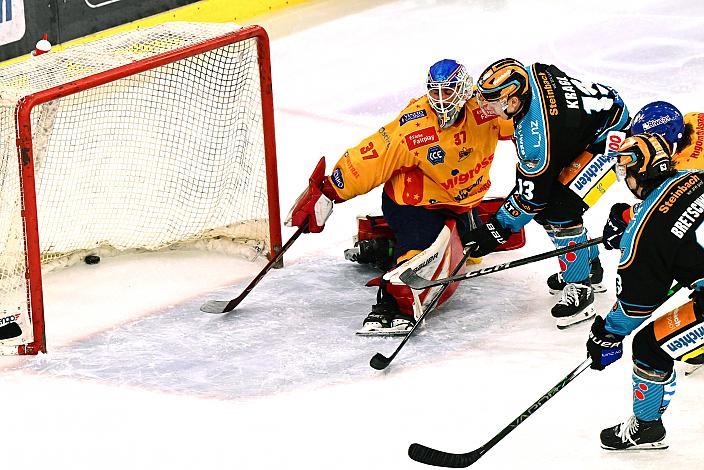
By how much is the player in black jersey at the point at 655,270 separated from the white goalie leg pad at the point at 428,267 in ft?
3.50

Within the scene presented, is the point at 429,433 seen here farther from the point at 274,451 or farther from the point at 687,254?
the point at 687,254

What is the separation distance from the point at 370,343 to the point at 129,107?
1413 mm

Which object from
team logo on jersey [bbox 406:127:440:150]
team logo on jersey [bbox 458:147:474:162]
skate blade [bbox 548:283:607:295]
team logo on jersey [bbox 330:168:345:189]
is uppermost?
team logo on jersey [bbox 406:127:440:150]

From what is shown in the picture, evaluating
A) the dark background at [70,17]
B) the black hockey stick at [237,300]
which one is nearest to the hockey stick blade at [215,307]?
the black hockey stick at [237,300]

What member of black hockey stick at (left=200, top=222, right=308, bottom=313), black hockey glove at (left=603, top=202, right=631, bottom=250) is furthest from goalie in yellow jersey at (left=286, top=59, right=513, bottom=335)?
black hockey glove at (left=603, top=202, right=631, bottom=250)

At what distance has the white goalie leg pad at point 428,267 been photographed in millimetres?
4973

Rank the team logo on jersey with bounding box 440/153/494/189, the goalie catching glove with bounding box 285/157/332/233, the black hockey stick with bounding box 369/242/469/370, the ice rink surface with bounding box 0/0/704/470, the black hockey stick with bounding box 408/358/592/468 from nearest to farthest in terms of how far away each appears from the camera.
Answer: the black hockey stick with bounding box 408/358/592/468
the ice rink surface with bounding box 0/0/704/470
the black hockey stick with bounding box 369/242/469/370
the team logo on jersey with bounding box 440/153/494/189
the goalie catching glove with bounding box 285/157/332/233

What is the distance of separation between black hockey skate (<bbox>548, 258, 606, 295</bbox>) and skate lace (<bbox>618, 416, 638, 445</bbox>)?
120 centimetres

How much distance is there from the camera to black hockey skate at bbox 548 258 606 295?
5.28 meters

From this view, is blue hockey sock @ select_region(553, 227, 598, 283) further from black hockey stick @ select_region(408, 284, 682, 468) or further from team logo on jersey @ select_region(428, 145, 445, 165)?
black hockey stick @ select_region(408, 284, 682, 468)

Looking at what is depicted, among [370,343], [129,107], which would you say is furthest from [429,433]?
[129,107]

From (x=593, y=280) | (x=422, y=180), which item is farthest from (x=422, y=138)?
(x=593, y=280)

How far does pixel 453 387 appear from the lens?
4.63 meters

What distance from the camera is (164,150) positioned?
563cm
